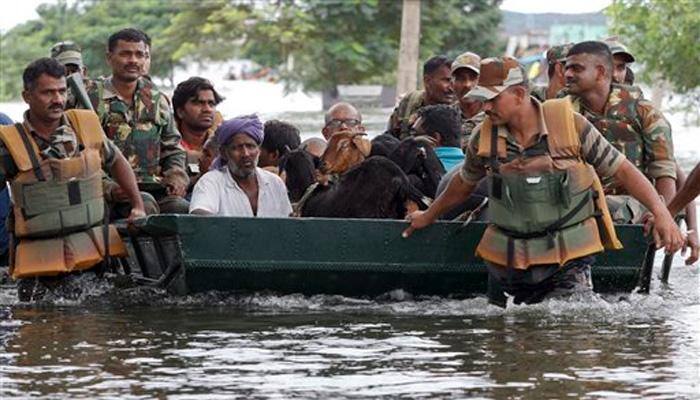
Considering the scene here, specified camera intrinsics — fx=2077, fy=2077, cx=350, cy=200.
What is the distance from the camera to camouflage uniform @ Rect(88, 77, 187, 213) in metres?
13.1

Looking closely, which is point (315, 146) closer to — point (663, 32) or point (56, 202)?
point (56, 202)

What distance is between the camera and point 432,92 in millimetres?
14727

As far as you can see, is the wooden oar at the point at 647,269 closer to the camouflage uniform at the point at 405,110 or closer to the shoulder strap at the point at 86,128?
the camouflage uniform at the point at 405,110

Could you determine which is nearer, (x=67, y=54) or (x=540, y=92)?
(x=540, y=92)

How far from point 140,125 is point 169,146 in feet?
0.80

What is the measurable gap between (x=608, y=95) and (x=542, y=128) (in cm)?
148

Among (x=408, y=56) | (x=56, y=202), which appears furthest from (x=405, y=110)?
(x=408, y=56)

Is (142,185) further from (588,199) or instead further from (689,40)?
(689,40)

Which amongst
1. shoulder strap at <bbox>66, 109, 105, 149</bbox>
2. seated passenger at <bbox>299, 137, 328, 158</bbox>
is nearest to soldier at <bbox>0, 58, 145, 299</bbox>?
shoulder strap at <bbox>66, 109, 105, 149</bbox>

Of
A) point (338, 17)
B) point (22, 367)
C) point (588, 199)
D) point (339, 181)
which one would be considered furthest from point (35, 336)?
point (338, 17)

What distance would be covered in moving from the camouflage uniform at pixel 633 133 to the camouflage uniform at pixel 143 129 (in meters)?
2.66

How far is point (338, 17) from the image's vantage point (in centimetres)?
6250

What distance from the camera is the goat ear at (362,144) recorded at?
12359mm

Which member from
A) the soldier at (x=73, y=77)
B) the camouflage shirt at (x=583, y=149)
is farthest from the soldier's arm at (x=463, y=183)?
the soldier at (x=73, y=77)
